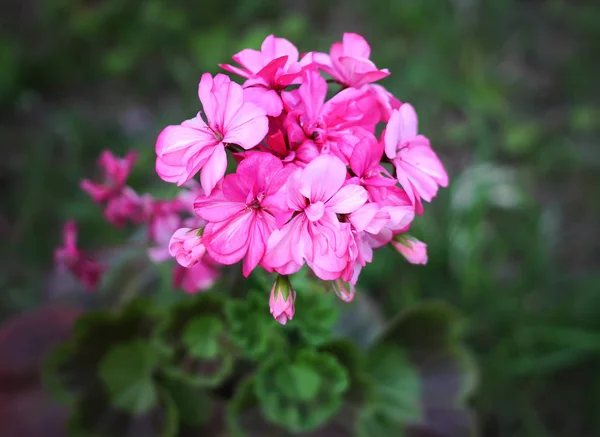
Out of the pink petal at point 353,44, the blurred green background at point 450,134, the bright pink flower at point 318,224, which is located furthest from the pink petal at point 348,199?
the blurred green background at point 450,134

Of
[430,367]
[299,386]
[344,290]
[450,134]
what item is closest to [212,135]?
[344,290]

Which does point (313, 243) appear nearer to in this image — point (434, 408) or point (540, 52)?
point (434, 408)

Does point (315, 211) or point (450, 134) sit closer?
point (315, 211)

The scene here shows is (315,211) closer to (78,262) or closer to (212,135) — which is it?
(212,135)

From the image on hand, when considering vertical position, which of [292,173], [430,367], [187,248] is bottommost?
[430,367]

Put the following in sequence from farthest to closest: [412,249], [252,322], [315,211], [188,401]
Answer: [188,401]
[252,322]
[412,249]
[315,211]

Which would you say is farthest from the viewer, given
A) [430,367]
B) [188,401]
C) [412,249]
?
[430,367]

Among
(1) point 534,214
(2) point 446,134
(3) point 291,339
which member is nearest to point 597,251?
(1) point 534,214

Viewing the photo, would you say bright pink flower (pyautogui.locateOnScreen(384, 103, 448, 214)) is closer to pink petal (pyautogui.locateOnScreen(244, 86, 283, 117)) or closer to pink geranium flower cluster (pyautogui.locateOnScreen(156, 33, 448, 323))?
pink geranium flower cluster (pyautogui.locateOnScreen(156, 33, 448, 323))
